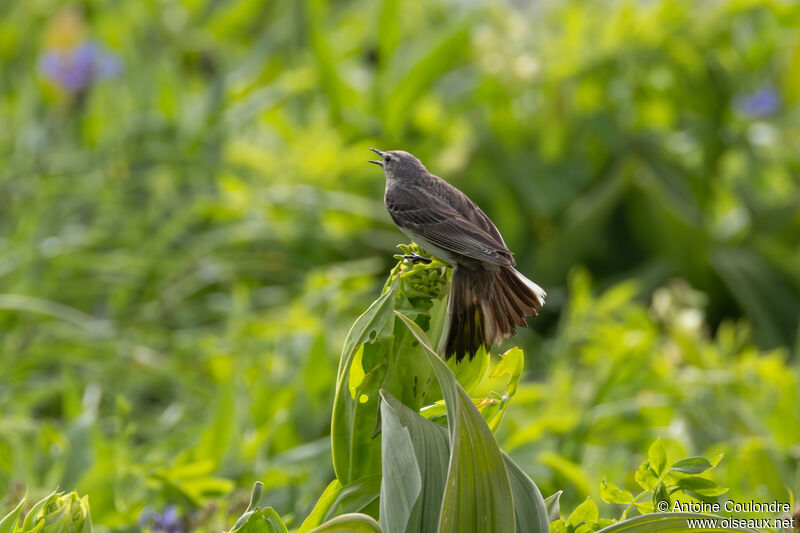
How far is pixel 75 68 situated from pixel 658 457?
333 cm

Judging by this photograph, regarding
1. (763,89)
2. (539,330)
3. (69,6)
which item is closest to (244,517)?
(539,330)

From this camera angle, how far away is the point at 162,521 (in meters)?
1.55

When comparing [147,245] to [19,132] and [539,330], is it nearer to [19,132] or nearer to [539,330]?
[19,132]

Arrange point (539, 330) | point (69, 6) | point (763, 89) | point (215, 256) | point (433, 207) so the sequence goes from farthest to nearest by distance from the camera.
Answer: point (69, 6)
point (763, 89)
point (539, 330)
point (215, 256)
point (433, 207)

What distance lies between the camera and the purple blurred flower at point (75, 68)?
12.4 feet

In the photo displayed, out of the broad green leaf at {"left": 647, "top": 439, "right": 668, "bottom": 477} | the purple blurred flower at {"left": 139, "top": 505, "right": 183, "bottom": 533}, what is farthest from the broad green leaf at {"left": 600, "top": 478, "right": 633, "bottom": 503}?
the purple blurred flower at {"left": 139, "top": 505, "right": 183, "bottom": 533}

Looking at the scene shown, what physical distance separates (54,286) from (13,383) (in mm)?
669

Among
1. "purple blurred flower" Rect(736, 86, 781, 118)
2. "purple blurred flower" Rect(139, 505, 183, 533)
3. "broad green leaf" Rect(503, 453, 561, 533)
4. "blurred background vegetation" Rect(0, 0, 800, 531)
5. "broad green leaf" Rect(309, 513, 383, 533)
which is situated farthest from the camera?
"purple blurred flower" Rect(736, 86, 781, 118)

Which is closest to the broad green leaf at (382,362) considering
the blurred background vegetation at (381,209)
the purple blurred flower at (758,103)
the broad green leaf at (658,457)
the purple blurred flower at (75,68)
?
the broad green leaf at (658,457)

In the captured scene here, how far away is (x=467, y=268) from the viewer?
1050 millimetres

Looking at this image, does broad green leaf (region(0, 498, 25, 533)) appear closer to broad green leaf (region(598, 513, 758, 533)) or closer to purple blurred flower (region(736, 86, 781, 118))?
broad green leaf (region(598, 513, 758, 533))

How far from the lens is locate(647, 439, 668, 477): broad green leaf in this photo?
105 centimetres

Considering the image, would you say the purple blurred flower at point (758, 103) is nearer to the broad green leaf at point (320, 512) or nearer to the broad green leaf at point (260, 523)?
the broad green leaf at point (320, 512)

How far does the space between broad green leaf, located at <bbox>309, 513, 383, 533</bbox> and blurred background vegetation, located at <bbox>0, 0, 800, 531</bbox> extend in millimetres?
1356
